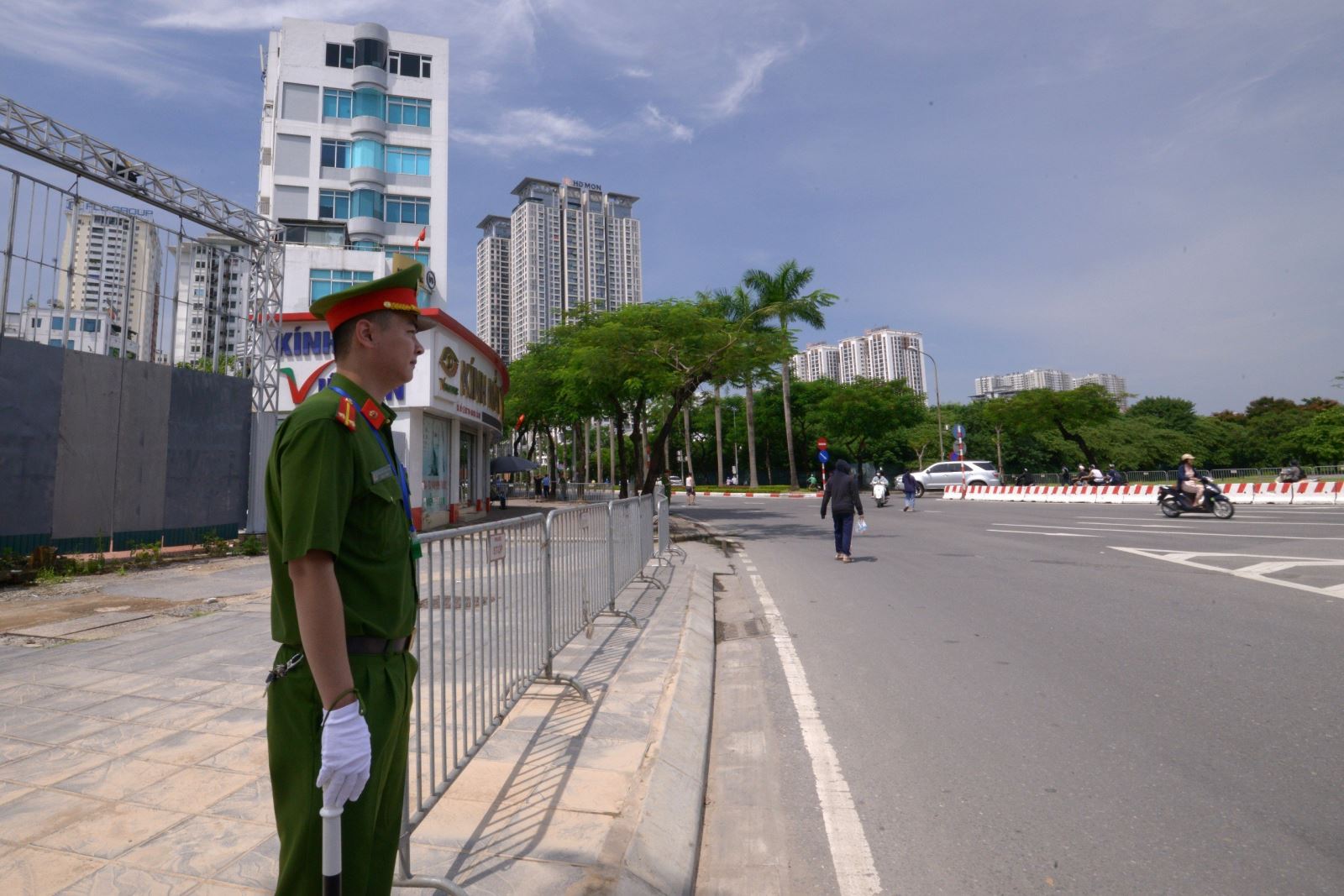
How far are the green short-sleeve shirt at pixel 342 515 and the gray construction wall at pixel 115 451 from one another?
1241cm

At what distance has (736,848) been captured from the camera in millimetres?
3271

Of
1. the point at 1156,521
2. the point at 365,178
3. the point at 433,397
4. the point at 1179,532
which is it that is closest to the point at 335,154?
the point at 365,178

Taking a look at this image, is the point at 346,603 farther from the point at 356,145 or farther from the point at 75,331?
the point at 356,145

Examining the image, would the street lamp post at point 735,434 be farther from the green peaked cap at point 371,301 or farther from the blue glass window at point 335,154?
the green peaked cap at point 371,301

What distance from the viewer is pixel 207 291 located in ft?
47.9

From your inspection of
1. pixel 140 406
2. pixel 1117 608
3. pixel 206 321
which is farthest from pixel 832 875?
pixel 206 321

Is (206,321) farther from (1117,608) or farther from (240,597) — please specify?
(1117,608)

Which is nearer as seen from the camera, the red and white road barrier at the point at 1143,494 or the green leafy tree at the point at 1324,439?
the red and white road barrier at the point at 1143,494

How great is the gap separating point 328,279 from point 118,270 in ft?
77.2

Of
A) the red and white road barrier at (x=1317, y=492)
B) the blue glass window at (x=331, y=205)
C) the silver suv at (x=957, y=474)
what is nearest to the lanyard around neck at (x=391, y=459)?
the red and white road barrier at (x=1317, y=492)

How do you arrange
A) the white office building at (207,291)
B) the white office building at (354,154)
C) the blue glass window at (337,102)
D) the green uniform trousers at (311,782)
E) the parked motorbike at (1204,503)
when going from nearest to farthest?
1. the green uniform trousers at (311,782)
2. the white office building at (207,291)
3. the parked motorbike at (1204,503)
4. the white office building at (354,154)
5. the blue glass window at (337,102)

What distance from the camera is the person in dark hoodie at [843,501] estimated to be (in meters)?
11.9

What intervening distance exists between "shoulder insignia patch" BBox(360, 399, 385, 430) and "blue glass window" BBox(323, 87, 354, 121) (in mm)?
43427

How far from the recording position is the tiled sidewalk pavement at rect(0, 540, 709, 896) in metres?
2.84
